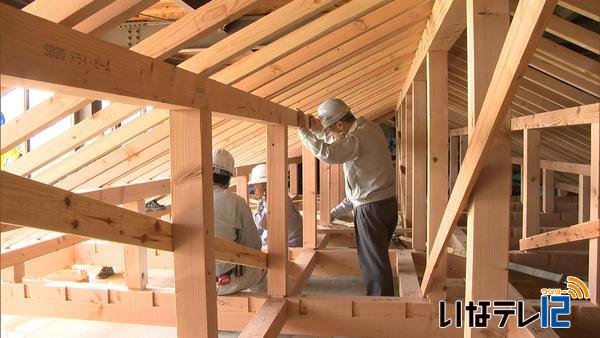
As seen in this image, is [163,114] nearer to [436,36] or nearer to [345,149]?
[345,149]

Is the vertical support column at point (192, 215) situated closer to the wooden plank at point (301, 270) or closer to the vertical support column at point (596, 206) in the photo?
the wooden plank at point (301, 270)

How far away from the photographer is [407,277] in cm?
320

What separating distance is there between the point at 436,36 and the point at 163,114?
1.66m

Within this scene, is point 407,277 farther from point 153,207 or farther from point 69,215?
point 69,215

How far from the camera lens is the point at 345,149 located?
337cm

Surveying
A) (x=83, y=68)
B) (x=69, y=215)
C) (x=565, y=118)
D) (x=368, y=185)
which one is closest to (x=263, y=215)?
(x=368, y=185)

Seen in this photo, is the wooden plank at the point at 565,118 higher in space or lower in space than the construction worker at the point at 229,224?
higher

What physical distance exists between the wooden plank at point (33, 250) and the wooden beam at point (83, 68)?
1958mm

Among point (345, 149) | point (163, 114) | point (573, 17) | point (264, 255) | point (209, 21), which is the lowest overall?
point (264, 255)

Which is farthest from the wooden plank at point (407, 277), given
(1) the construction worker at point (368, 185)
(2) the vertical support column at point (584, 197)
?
(2) the vertical support column at point (584, 197)

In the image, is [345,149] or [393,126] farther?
[393,126]

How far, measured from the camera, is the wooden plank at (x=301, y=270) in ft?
9.88

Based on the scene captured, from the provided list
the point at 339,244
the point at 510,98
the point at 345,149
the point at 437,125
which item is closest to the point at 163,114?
the point at 345,149

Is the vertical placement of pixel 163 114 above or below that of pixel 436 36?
below
